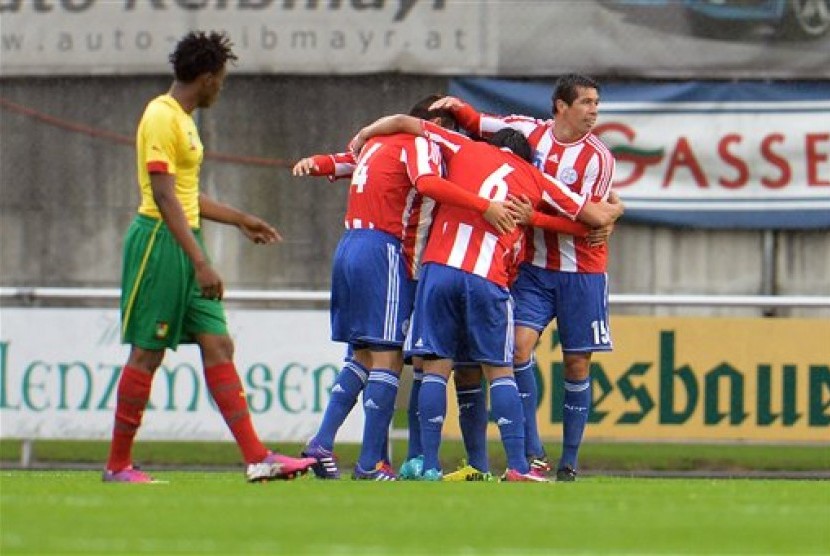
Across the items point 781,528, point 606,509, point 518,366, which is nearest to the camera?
point 781,528

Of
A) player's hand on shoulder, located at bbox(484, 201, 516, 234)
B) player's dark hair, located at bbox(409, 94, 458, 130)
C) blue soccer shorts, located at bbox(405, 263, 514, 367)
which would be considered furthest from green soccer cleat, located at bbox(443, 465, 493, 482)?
player's dark hair, located at bbox(409, 94, 458, 130)

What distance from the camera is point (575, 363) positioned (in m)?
12.1

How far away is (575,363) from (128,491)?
3311 millimetres

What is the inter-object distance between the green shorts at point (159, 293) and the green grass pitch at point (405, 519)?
0.67m

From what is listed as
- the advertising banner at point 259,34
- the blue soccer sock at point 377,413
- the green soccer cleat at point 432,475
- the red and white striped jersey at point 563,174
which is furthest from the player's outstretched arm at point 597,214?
the advertising banner at point 259,34

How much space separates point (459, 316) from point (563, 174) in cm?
116

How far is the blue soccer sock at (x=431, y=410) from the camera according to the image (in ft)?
36.3

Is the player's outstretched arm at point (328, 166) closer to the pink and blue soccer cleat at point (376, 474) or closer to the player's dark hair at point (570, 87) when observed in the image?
the player's dark hair at point (570, 87)

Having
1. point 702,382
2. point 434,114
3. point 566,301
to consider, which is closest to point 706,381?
point 702,382

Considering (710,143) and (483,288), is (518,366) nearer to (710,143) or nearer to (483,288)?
(483,288)

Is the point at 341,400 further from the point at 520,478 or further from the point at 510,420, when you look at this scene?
the point at 520,478

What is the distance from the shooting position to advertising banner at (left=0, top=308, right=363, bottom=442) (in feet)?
52.6

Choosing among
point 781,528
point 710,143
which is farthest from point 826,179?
point 781,528

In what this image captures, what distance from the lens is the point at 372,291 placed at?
11.3m
